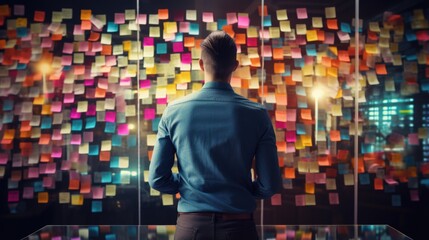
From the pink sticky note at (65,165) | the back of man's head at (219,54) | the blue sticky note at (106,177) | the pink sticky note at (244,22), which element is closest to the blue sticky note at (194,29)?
the pink sticky note at (244,22)

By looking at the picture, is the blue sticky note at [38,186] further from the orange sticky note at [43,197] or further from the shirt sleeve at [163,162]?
the shirt sleeve at [163,162]

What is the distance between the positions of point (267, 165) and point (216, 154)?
20 centimetres

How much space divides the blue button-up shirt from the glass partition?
244 cm

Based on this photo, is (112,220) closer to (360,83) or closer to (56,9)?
(56,9)

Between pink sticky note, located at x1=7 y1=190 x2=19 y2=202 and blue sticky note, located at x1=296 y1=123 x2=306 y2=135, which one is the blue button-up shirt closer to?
blue sticky note, located at x1=296 y1=123 x2=306 y2=135

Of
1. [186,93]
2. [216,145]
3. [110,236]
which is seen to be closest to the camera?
[216,145]

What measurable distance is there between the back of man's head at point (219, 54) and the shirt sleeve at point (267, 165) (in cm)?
23

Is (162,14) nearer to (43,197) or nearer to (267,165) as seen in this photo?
(43,197)

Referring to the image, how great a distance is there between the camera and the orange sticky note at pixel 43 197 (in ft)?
13.2

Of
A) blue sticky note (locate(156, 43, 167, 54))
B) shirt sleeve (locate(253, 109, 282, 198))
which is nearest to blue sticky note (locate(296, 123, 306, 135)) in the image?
blue sticky note (locate(156, 43, 167, 54))

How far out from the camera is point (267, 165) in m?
1.63

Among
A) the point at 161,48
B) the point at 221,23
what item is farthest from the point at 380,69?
the point at 161,48

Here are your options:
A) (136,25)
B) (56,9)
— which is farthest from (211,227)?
(56,9)

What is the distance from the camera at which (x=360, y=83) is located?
13.3 ft
